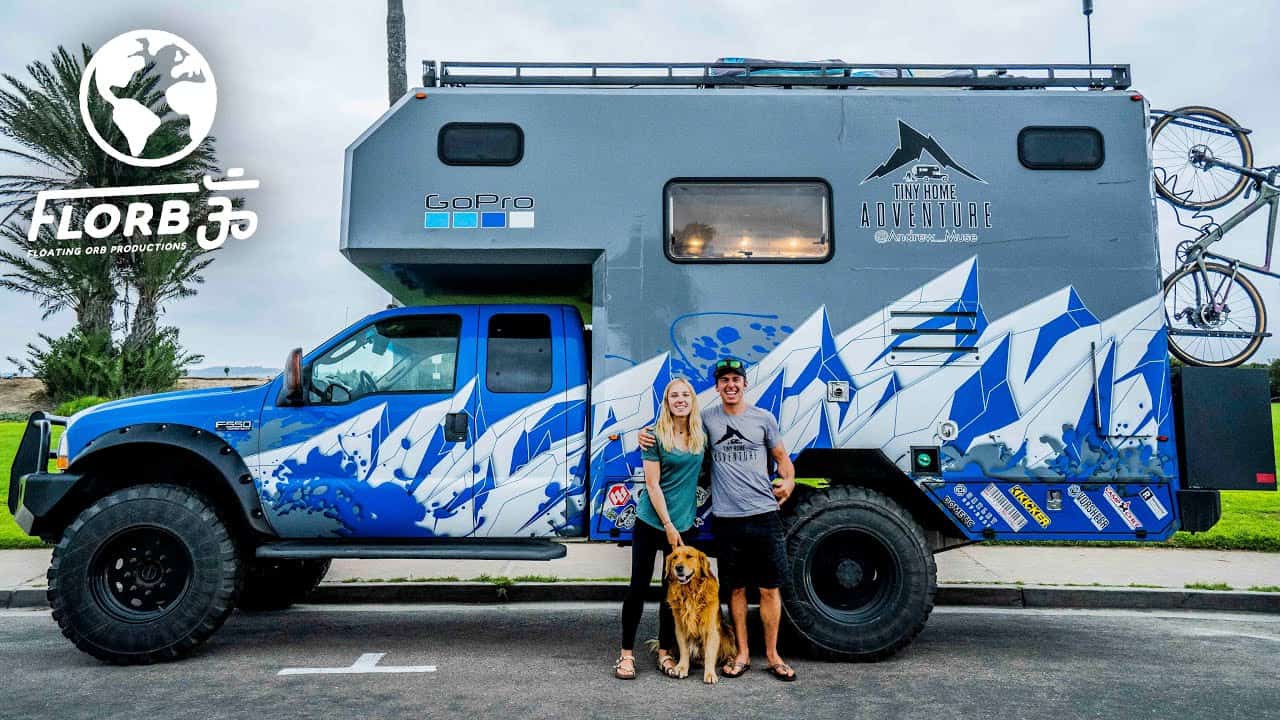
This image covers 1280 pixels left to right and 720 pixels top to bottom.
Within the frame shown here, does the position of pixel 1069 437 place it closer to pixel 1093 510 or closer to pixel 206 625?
pixel 1093 510

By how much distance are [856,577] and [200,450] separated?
4.16m

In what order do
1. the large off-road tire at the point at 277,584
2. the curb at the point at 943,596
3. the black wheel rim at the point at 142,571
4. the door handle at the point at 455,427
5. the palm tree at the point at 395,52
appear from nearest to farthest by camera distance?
the black wheel rim at the point at 142,571
the door handle at the point at 455,427
the large off-road tire at the point at 277,584
the curb at the point at 943,596
the palm tree at the point at 395,52

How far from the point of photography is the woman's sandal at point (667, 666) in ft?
16.4

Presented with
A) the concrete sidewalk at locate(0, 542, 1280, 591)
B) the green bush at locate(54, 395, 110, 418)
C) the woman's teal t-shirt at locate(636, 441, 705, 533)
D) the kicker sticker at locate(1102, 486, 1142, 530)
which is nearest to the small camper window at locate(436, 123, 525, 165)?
the woman's teal t-shirt at locate(636, 441, 705, 533)

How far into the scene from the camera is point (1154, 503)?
5375 millimetres

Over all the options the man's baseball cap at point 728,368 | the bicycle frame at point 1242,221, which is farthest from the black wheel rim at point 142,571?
the bicycle frame at point 1242,221

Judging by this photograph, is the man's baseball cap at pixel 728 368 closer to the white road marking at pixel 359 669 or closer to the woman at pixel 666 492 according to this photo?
the woman at pixel 666 492

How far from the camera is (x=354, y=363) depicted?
568cm

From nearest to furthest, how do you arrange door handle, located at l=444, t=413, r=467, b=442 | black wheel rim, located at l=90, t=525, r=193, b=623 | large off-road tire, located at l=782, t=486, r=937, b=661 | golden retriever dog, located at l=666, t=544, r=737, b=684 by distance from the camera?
1. golden retriever dog, located at l=666, t=544, r=737, b=684
2. large off-road tire, located at l=782, t=486, r=937, b=661
3. black wheel rim, located at l=90, t=525, r=193, b=623
4. door handle, located at l=444, t=413, r=467, b=442

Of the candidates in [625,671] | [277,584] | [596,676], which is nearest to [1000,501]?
[625,671]

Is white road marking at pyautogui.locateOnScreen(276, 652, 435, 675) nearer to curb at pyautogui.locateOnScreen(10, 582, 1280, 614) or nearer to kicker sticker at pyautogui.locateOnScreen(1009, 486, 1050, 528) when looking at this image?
curb at pyautogui.locateOnScreen(10, 582, 1280, 614)

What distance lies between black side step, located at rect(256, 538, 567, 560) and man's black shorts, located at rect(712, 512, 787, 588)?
1.02 m

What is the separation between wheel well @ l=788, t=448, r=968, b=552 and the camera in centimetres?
541

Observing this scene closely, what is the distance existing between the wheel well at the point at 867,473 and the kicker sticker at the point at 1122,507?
35.6 inches
